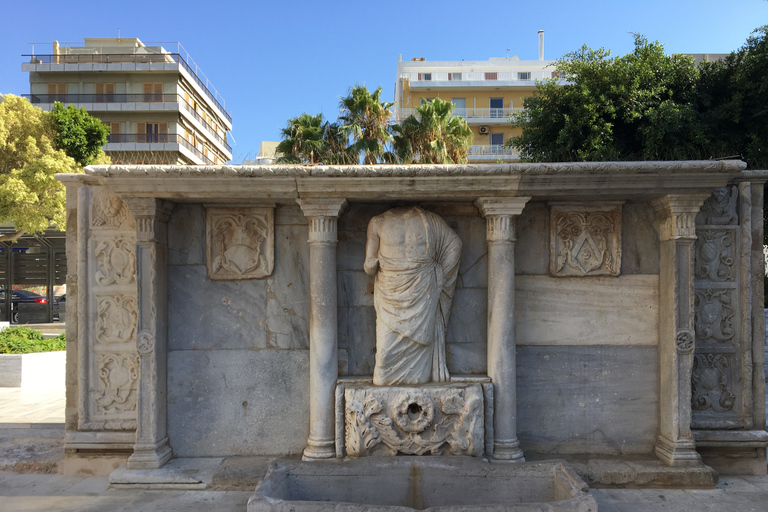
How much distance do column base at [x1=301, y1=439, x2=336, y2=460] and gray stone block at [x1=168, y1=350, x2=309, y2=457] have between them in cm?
32

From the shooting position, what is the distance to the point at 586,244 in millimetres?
4543

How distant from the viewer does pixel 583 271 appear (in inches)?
179

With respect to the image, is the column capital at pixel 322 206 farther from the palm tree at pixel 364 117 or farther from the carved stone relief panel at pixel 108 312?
the palm tree at pixel 364 117

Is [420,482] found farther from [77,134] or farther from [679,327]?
[77,134]

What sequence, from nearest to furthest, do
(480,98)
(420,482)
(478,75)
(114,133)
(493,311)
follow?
(420,482), (493,311), (114,133), (480,98), (478,75)

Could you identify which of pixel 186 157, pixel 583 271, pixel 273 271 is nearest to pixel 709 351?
pixel 583 271

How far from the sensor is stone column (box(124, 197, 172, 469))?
4.20 metres

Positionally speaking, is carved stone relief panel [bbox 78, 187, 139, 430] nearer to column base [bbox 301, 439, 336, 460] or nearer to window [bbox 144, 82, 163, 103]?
column base [bbox 301, 439, 336, 460]

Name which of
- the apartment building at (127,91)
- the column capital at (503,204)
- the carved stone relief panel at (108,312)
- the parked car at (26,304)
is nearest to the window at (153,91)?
the apartment building at (127,91)

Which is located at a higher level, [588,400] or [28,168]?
[28,168]

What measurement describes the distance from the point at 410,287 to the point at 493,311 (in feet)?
2.49

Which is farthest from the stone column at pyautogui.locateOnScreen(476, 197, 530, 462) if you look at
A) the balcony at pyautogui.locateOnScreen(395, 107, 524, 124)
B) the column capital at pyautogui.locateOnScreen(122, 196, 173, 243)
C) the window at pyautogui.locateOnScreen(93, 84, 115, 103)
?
the window at pyautogui.locateOnScreen(93, 84, 115, 103)

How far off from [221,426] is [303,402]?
77cm

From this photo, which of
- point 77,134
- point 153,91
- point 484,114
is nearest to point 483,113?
point 484,114
